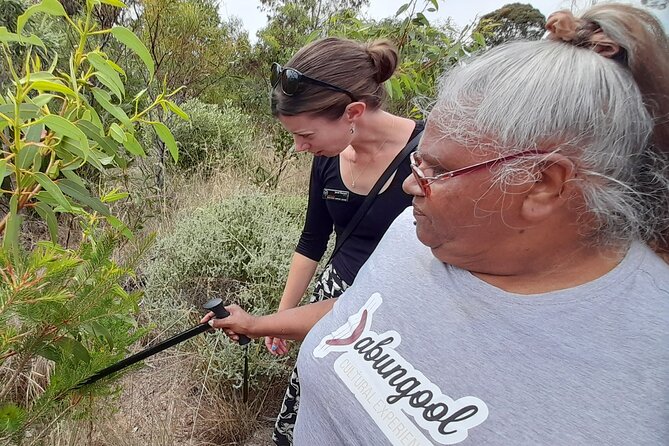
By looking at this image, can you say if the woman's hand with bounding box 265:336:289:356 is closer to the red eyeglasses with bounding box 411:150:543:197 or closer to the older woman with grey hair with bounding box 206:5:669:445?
the older woman with grey hair with bounding box 206:5:669:445

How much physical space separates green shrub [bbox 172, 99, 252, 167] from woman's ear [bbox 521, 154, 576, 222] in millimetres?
4034

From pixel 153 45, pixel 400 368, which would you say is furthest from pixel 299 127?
pixel 153 45

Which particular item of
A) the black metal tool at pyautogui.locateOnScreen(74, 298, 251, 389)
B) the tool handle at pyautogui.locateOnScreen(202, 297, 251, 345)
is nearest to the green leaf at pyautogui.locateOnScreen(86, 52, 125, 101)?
the black metal tool at pyautogui.locateOnScreen(74, 298, 251, 389)

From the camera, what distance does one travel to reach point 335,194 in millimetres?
1408

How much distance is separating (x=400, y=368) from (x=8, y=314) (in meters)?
0.53

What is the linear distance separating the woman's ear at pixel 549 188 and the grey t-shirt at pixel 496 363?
111 millimetres

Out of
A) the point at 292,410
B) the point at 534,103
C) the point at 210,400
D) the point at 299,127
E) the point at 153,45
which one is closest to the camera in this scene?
the point at 534,103

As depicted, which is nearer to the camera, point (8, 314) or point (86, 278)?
point (8, 314)

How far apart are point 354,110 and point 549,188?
0.81 meters

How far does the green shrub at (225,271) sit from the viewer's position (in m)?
2.09

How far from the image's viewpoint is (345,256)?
143 centimetres

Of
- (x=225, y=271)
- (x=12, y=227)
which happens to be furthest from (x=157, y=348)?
(x=225, y=271)

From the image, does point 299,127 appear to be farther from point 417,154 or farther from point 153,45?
point 153,45

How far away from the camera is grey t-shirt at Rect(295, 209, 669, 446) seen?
0.56 m
